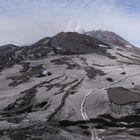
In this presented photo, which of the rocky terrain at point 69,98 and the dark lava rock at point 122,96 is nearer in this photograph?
the rocky terrain at point 69,98

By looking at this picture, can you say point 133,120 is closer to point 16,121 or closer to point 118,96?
point 118,96

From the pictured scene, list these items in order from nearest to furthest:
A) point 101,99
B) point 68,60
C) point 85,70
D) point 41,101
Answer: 1. point 101,99
2. point 41,101
3. point 85,70
4. point 68,60

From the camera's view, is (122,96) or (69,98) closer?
(122,96)

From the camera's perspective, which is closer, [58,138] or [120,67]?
[58,138]

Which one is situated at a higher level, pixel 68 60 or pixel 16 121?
pixel 68 60

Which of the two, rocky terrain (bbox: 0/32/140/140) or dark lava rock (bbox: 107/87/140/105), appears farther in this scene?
dark lava rock (bbox: 107/87/140/105)

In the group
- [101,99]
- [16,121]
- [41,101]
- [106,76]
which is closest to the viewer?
[16,121]

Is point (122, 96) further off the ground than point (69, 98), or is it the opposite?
point (122, 96)

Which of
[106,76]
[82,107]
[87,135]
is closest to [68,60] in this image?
[106,76]
